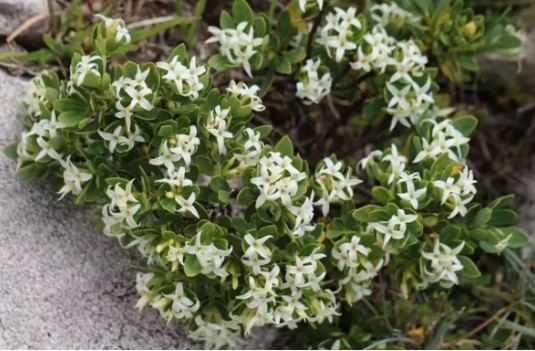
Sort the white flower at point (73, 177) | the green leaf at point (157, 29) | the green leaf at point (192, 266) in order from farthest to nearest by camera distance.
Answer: the green leaf at point (157, 29) → the white flower at point (73, 177) → the green leaf at point (192, 266)

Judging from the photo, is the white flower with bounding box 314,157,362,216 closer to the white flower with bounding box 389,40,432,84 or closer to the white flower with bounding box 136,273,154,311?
the white flower with bounding box 389,40,432,84

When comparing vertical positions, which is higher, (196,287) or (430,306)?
(196,287)

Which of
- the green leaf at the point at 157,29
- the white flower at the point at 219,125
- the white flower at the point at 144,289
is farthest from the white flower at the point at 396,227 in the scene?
the green leaf at the point at 157,29

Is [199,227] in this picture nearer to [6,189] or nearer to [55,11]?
[6,189]

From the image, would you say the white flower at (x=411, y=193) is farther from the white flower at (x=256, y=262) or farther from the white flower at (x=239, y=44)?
the white flower at (x=239, y=44)

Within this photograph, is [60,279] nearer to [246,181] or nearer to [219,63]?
[246,181]

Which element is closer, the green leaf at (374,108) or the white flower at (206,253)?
the white flower at (206,253)

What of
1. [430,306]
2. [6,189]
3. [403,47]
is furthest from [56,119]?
[430,306]

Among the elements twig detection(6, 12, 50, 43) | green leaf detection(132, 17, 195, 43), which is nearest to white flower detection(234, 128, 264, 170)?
green leaf detection(132, 17, 195, 43)
